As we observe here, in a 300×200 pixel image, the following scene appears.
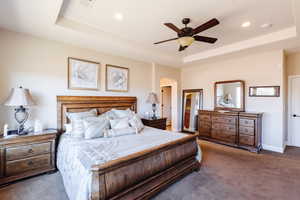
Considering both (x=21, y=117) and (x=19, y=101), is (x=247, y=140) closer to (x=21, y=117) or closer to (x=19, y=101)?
(x=19, y=101)

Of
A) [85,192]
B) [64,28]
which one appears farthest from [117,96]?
[85,192]

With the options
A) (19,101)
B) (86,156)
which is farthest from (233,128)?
(19,101)

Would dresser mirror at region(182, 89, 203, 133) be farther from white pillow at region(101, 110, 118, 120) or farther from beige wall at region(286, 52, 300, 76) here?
white pillow at region(101, 110, 118, 120)

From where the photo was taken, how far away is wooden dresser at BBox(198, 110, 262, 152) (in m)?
3.87

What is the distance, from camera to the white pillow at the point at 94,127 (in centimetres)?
266

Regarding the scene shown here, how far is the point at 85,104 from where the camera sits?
3.51 metres

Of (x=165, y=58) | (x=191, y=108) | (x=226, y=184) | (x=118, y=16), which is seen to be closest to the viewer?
(x=226, y=184)

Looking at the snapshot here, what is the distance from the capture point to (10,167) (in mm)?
2391

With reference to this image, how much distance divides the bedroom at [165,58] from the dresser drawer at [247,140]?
25 cm

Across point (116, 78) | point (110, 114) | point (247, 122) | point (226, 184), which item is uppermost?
point (116, 78)

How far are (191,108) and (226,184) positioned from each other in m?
Answer: 3.63

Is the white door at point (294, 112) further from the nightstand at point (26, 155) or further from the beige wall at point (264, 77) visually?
the nightstand at point (26, 155)

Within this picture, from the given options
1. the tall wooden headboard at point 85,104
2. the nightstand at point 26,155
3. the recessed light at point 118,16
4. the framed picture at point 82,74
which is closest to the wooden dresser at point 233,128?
the tall wooden headboard at point 85,104

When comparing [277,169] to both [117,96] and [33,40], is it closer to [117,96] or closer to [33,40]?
[117,96]
